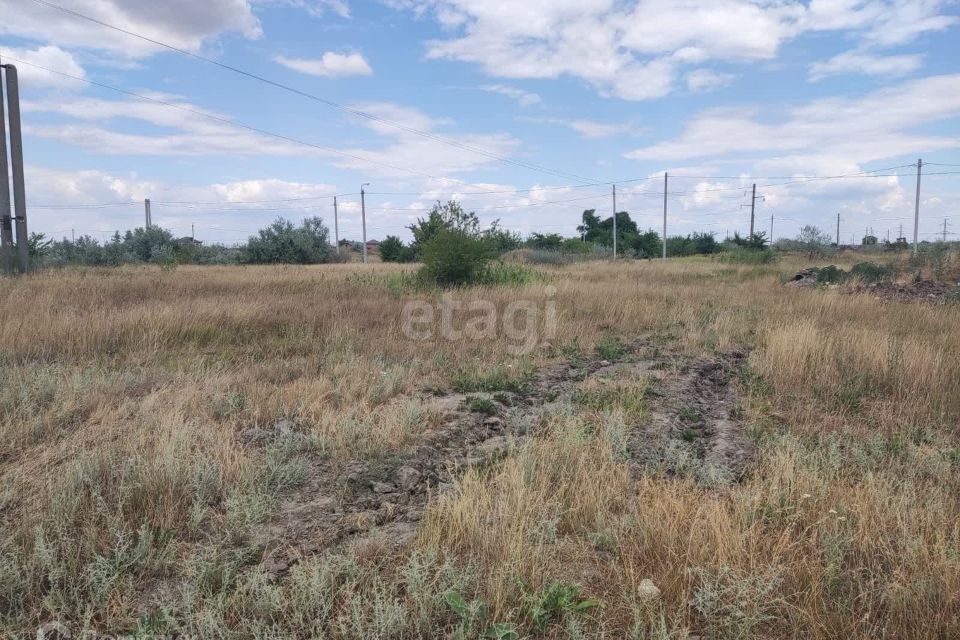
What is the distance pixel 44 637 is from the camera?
7.14ft

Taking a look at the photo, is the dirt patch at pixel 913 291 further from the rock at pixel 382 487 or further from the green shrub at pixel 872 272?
the rock at pixel 382 487

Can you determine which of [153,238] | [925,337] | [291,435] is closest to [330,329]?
[291,435]

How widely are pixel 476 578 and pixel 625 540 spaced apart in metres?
0.86

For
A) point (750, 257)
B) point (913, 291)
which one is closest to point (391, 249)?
point (750, 257)

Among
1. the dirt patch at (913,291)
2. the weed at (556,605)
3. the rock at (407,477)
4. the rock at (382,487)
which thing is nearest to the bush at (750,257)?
the dirt patch at (913,291)

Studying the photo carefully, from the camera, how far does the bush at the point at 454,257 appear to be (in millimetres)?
16844

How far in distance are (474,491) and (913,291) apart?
59.6 feet

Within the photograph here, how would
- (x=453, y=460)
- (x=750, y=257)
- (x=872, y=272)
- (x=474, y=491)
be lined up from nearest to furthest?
(x=474, y=491) → (x=453, y=460) → (x=872, y=272) → (x=750, y=257)

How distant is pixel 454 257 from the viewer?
55.2 ft

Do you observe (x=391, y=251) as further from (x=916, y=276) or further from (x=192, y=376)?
(x=192, y=376)

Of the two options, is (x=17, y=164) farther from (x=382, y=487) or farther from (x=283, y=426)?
(x=382, y=487)

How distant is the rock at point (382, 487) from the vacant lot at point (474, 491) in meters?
0.06

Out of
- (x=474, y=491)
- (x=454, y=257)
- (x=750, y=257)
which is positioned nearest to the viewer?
(x=474, y=491)

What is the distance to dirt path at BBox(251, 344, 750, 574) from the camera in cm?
301
